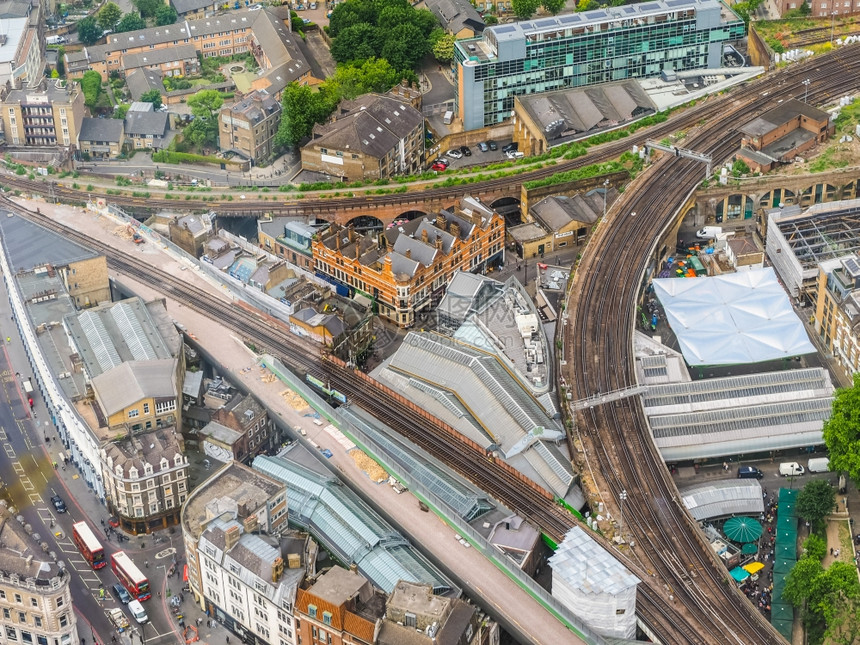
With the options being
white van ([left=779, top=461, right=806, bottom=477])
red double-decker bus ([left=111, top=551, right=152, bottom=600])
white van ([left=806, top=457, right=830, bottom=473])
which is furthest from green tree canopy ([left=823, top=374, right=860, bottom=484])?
red double-decker bus ([left=111, top=551, right=152, bottom=600])

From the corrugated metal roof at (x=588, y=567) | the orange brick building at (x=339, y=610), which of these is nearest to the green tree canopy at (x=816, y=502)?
the corrugated metal roof at (x=588, y=567)

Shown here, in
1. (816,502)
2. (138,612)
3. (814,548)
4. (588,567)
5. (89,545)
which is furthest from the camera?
(89,545)

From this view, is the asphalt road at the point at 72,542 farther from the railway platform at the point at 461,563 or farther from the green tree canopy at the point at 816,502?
the green tree canopy at the point at 816,502

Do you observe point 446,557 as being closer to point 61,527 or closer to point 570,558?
point 570,558

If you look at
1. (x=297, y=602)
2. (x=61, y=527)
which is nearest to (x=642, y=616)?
(x=297, y=602)

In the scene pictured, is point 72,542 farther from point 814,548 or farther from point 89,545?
point 814,548

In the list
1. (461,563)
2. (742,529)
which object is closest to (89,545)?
(461,563)

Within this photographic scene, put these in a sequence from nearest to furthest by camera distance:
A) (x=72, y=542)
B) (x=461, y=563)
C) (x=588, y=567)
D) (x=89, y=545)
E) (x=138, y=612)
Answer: (x=588, y=567)
(x=461, y=563)
(x=138, y=612)
(x=89, y=545)
(x=72, y=542)

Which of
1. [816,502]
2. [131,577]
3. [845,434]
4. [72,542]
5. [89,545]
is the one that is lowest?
[72,542]
